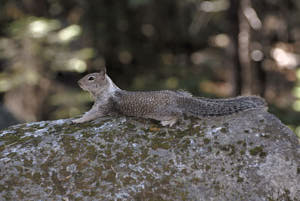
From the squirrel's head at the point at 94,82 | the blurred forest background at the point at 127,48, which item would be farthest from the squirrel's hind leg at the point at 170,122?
the blurred forest background at the point at 127,48

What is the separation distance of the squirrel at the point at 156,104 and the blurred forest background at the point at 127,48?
4100mm

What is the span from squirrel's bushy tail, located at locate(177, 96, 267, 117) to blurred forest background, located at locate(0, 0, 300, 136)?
509cm

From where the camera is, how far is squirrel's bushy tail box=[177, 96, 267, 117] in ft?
12.6

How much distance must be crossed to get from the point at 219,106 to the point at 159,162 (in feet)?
2.95

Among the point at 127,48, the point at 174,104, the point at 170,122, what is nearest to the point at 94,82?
the point at 174,104

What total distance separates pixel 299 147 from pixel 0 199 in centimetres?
279

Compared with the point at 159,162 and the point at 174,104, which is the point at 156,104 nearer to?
the point at 174,104

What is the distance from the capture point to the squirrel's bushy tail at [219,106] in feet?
12.6

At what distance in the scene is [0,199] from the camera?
3.20m

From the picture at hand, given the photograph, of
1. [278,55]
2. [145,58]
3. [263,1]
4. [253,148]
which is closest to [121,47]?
[145,58]

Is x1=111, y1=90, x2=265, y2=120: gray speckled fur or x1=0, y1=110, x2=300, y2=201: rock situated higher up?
x1=111, y1=90, x2=265, y2=120: gray speckled fur

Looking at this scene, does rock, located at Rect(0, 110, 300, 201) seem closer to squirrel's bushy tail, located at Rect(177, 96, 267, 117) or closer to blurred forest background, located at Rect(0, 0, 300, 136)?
squirrel's bushy tail, located at Rect(177, 96, 267, 117)

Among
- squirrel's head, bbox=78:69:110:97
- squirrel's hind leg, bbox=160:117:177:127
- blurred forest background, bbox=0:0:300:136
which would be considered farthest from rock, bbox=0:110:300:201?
blurred forest background, bbox=0:0:300:136

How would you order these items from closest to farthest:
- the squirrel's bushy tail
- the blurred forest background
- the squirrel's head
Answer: the squirrel's bushy tail < the squirrel's head < the blurred forest background
